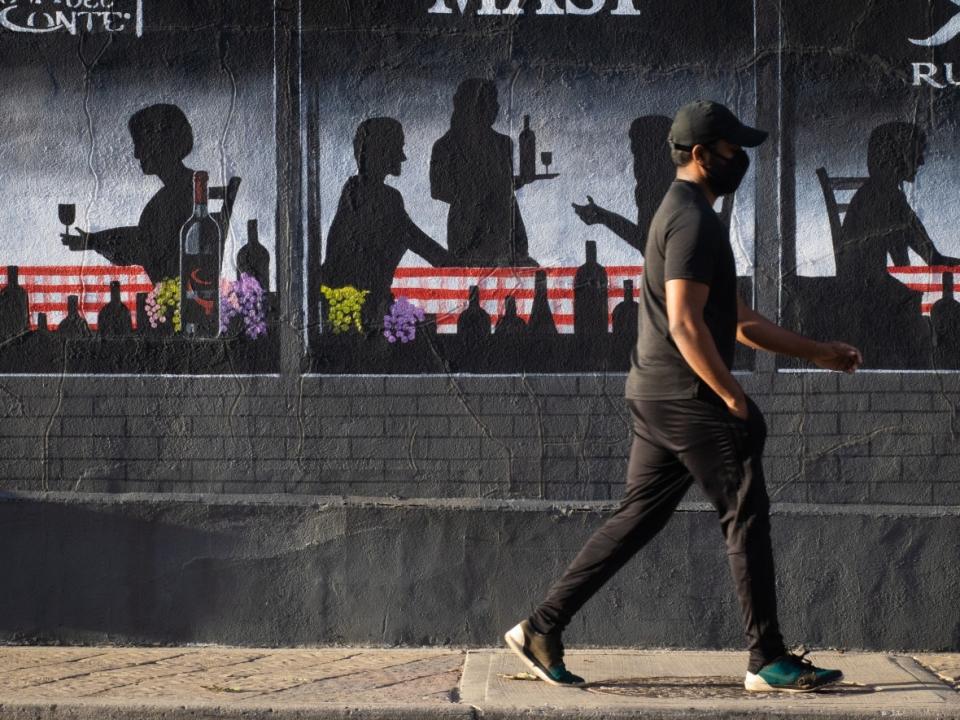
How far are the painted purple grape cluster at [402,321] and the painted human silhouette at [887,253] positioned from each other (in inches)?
71.3

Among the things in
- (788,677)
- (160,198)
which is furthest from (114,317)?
(788,677)

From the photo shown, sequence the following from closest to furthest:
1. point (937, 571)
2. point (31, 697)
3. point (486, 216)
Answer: point (31, 697), point (937, 571), point (486, 216)

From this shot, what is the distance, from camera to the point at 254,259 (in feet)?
21.5

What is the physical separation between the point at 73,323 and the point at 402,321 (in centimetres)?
144

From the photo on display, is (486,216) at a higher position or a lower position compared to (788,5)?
lower

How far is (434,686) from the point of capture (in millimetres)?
5461

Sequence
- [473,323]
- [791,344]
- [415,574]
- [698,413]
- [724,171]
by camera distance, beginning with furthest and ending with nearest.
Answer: [473,323], [415,574], [791,344], [724,171], [698,413]

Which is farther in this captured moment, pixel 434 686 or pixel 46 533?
pixel 46 533

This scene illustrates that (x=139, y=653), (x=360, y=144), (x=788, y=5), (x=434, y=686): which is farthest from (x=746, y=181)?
(x=139, y=653)

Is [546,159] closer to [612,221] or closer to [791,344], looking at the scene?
[612,221]

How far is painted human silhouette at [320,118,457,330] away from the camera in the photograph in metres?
6.50

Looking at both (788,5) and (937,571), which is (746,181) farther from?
(937,571)

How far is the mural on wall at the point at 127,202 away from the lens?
6.51 metres

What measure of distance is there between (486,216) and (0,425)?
2.30m
